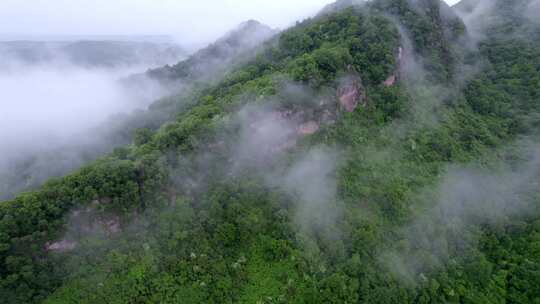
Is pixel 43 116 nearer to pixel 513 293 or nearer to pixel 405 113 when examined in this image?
pixel 405 113

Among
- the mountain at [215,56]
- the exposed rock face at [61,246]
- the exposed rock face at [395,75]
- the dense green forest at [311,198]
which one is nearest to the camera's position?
the exposed rock face at [61,246]

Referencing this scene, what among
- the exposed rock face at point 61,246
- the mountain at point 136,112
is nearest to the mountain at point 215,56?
the mountain at point 136,112

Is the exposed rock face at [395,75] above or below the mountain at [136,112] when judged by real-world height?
above

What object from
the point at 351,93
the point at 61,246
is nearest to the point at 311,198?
the point at 351,93

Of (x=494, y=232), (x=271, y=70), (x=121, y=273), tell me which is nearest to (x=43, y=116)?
(x=271, y=70)

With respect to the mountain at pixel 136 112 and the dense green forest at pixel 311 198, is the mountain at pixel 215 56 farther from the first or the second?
the dense green forest at pixel 311 198

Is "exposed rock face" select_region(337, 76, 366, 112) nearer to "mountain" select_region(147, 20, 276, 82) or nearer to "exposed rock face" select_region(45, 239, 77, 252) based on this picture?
"exposed rock face" select_region(45, 239, 77, 252)

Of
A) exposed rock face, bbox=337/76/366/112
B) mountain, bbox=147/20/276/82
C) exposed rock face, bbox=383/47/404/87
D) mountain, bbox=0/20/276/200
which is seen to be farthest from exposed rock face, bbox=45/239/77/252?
mountain, bbox=147/20/276/82
